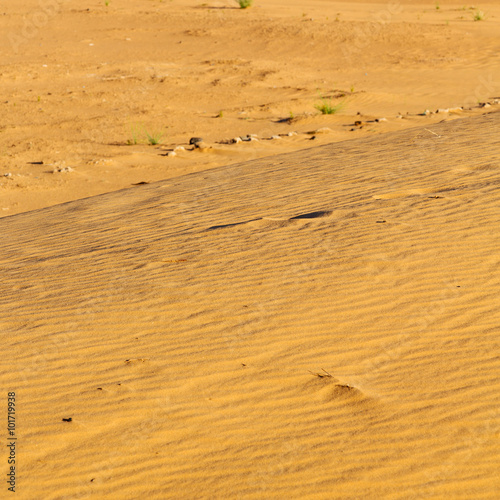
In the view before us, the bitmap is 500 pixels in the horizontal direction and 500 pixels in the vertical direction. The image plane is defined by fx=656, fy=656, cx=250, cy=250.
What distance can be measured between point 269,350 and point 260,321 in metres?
0.32

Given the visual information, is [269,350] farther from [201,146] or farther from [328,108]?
[328,108]

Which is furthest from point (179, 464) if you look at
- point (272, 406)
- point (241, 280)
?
point (241, 280)

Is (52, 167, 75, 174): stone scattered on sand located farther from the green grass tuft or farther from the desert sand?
the green grass tuft

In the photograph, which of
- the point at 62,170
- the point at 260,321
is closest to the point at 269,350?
the point at 260,321

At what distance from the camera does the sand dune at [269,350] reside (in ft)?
9.37

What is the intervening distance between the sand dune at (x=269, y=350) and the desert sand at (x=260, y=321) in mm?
12

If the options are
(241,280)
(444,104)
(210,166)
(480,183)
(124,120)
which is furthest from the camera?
(444,104)

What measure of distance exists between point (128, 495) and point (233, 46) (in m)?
18.2

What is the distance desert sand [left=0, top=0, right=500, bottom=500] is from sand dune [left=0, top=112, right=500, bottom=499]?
0.5 inches

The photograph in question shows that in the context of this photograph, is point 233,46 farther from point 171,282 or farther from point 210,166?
point 171,282

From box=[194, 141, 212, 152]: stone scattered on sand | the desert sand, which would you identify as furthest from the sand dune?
box=[194, 141, 212, 152]: stone scattered on sand

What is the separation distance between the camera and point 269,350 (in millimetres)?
3680

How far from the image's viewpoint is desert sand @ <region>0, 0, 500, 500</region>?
2885 millimetres

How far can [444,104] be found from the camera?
45.2ft
